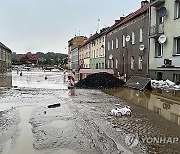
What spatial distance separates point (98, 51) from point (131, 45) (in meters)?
20.7

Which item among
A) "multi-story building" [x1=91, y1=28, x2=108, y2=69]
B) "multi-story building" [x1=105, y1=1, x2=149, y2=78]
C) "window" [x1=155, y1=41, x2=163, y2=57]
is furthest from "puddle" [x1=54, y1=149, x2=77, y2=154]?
"multi-story building" [x1=91, y1=28, x2=108, y2=69]

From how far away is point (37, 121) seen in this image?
27.2 feet

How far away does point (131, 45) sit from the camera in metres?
32.2

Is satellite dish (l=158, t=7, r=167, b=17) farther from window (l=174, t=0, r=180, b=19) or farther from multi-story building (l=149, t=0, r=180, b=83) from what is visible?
window (l=174, t=0, r=180, b=19)

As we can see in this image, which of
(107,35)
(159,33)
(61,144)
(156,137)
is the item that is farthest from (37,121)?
(107,35)

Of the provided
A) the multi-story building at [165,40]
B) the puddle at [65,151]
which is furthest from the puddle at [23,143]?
the multi-story building at [165,40]

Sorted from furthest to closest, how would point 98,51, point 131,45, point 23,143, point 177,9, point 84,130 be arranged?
1. point 98,51
2. point 131,45
3. point 177,9
4. point 84,130
5. point 23,143

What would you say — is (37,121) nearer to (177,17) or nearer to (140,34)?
(177,17)

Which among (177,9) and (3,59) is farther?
(3,59)

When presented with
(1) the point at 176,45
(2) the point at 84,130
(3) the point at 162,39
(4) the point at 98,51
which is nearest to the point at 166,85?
(1) the point at 176,45

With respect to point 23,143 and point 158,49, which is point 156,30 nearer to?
point 158,49

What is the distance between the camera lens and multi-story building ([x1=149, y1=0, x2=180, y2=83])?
21.6 meters

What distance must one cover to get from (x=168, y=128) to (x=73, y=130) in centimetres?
252

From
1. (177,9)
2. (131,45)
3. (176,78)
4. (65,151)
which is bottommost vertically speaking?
(65,151)
